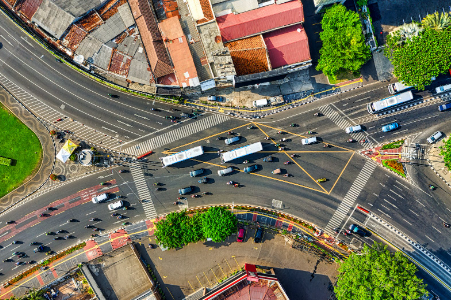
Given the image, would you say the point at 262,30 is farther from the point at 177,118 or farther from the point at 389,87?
the point at 389,87

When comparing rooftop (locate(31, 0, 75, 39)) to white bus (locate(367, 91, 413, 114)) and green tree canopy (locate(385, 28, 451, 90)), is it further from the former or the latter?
green tree canopy (locate(385, 28, 451, 90))

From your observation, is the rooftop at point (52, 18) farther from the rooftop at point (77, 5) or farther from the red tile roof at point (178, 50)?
the red tile roof at point (178, 50)

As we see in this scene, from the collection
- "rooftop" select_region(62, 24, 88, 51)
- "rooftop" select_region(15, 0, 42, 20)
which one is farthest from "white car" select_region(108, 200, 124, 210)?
"rooftop" select_region(15, 0, 42, 20)

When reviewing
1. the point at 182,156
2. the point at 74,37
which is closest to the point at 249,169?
the point at 182,156

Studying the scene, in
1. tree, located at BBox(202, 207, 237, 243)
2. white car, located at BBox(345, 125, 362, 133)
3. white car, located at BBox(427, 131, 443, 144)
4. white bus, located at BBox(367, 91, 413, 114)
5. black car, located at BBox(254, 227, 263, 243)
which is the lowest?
black car, located at BBox(254, 227, 263, 243)

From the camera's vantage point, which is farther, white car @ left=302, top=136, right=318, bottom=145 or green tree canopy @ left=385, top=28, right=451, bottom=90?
white car @ left=302, top=136, right=318, bottom=145
